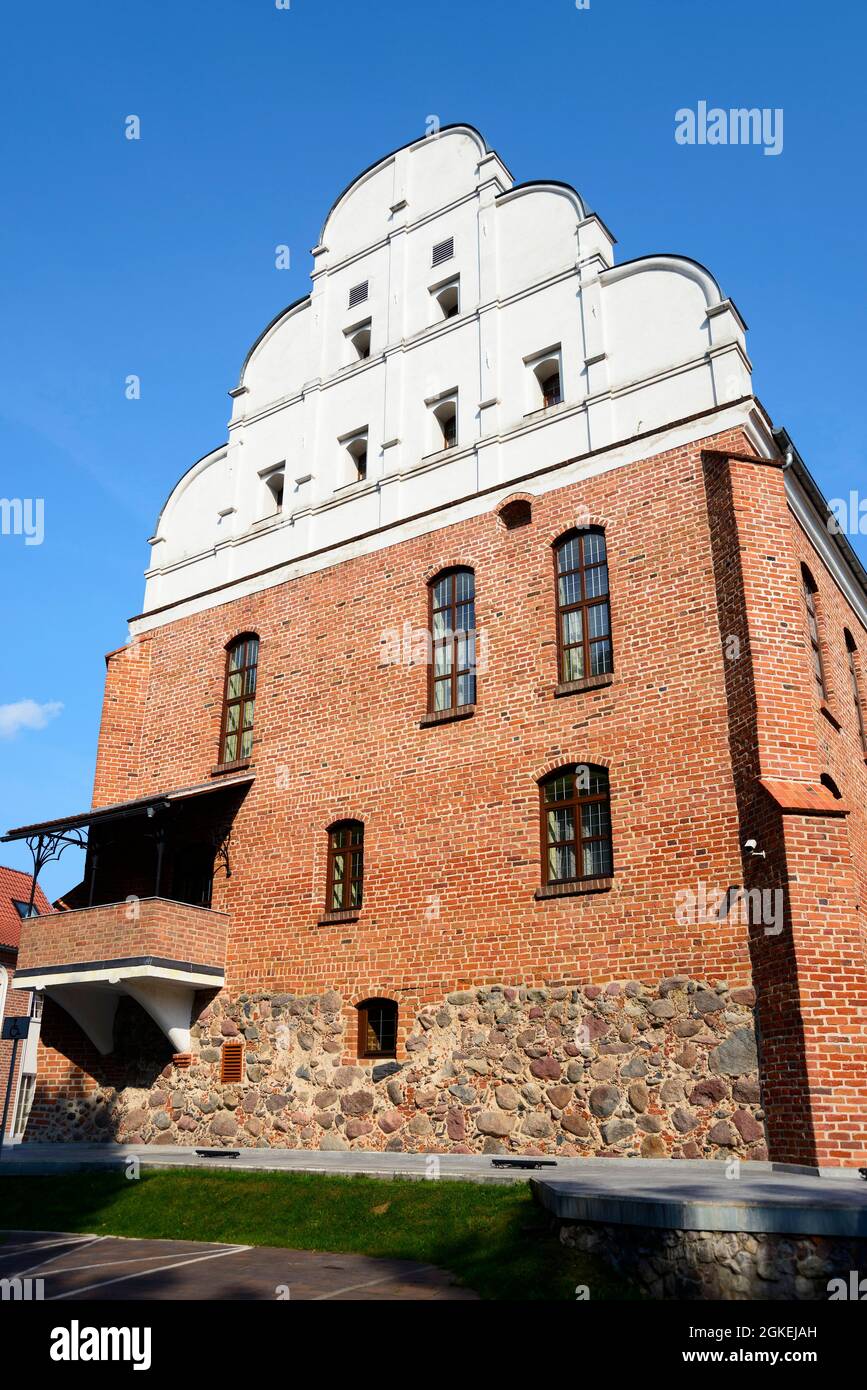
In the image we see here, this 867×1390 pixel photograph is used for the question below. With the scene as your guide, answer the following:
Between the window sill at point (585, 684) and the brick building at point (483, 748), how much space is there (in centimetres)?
6

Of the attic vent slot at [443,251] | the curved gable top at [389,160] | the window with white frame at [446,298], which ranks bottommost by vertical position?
the window with white frame at [446,298]

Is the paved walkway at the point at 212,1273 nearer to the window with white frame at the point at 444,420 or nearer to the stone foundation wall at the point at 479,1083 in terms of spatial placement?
the stone foundation wall at the point at 479,1083

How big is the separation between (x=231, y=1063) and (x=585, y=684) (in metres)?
7.98

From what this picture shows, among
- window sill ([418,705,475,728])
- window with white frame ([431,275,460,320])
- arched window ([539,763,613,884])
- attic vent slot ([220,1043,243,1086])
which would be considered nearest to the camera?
arched window ([539,763,613,884])

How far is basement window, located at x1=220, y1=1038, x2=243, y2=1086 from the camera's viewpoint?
16219 millimetres

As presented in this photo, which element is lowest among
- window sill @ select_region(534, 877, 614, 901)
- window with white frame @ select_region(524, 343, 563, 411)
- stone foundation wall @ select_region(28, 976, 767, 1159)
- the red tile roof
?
stone foundation wall @ select_region(28, 976, 767, 1159)

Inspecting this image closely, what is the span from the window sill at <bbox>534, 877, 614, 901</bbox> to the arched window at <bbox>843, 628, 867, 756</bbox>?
601 centimetres

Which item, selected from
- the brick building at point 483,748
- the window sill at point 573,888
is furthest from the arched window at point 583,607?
the window sill at point 573,888

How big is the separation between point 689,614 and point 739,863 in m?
3.34

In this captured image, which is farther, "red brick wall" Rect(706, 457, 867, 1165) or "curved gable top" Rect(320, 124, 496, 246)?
"curved gable top" Rect(320, 124, 496, 246)

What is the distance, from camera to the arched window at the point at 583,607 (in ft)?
48.5

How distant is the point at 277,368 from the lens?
70.2 feet

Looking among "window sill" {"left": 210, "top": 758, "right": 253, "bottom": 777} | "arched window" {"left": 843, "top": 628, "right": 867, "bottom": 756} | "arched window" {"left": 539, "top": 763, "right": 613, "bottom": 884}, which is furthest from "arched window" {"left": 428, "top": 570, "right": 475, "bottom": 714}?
"arched window" {"left": 843, "top": 628, "right": 867, "bottom": 756}

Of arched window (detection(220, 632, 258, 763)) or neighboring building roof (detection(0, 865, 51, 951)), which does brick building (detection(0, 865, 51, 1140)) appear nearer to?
neighboring building roof (detection(0, 865, 51, 951))
